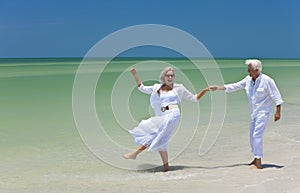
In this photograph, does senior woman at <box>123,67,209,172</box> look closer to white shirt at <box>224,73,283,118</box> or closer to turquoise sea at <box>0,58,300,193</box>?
turquoise sea at <box>0,58,300,193</box>

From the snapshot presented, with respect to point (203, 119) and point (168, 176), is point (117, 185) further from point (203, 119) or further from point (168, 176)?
point (203, 119)

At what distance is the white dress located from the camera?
841 centimetres

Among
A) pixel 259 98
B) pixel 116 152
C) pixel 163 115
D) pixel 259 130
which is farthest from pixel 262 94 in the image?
pixel 116 152

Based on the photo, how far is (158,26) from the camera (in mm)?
8172

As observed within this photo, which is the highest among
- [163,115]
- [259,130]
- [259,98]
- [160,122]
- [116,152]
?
[259,98]

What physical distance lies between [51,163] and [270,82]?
4161 mm

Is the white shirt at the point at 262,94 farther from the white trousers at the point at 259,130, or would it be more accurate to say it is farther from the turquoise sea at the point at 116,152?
the turquoise sea at the point at 116,152

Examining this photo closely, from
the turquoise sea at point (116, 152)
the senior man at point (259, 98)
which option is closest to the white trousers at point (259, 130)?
the senior man at point (259, 98)

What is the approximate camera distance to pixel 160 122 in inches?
333

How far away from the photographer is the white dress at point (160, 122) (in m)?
8.41

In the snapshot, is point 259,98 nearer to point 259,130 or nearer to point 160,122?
point 259,130

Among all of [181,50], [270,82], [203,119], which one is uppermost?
[181,50]

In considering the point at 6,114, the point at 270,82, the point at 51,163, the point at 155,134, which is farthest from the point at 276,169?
the point at 6,114

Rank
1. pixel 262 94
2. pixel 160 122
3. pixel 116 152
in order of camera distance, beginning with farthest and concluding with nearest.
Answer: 1. pixel 116 152
2. pixel 160 122
3. pixel 262 94
